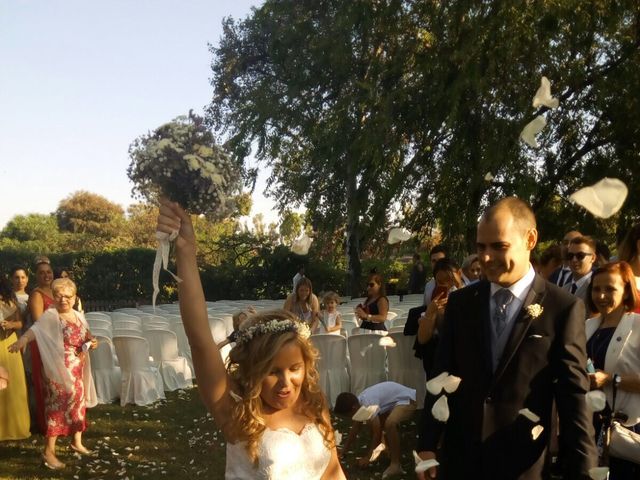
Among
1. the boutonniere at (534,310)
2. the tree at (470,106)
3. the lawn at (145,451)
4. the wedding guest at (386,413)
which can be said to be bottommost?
the lawn at (145,451)

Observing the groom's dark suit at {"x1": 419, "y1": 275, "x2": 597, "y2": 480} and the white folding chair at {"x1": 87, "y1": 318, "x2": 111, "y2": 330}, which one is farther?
the white folding chair at {"x1": 87, "y1": 318, "x2": 111, "y2": 330}

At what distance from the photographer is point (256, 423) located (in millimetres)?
2662

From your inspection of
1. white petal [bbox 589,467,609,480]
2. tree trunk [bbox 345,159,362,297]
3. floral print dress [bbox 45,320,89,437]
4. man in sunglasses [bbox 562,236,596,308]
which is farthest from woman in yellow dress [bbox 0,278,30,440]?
tree trunk [bbox 345,159,362,297]

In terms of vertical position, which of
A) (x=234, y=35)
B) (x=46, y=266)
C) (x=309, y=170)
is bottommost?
(x=46, y=266)

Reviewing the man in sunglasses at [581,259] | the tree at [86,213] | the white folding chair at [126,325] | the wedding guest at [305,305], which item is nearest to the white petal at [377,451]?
the man in sunglasses at [581,259]

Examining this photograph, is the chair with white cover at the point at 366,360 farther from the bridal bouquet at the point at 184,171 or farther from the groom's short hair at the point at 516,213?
the bridal bouquet at the point at 184,171

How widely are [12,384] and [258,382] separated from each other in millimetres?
6461

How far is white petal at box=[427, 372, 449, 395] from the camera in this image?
3277 mm

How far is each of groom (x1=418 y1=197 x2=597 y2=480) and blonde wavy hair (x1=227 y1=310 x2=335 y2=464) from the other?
2.56 feet

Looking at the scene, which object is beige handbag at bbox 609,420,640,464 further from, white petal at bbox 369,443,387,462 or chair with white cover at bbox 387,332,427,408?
chair with white cover at bbox 387,332,427,408

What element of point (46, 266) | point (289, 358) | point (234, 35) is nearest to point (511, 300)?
point (289, 358)

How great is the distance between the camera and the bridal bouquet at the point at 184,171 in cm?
256

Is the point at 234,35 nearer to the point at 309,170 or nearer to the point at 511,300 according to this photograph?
the point at 309,170

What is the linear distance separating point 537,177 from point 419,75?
329cm
